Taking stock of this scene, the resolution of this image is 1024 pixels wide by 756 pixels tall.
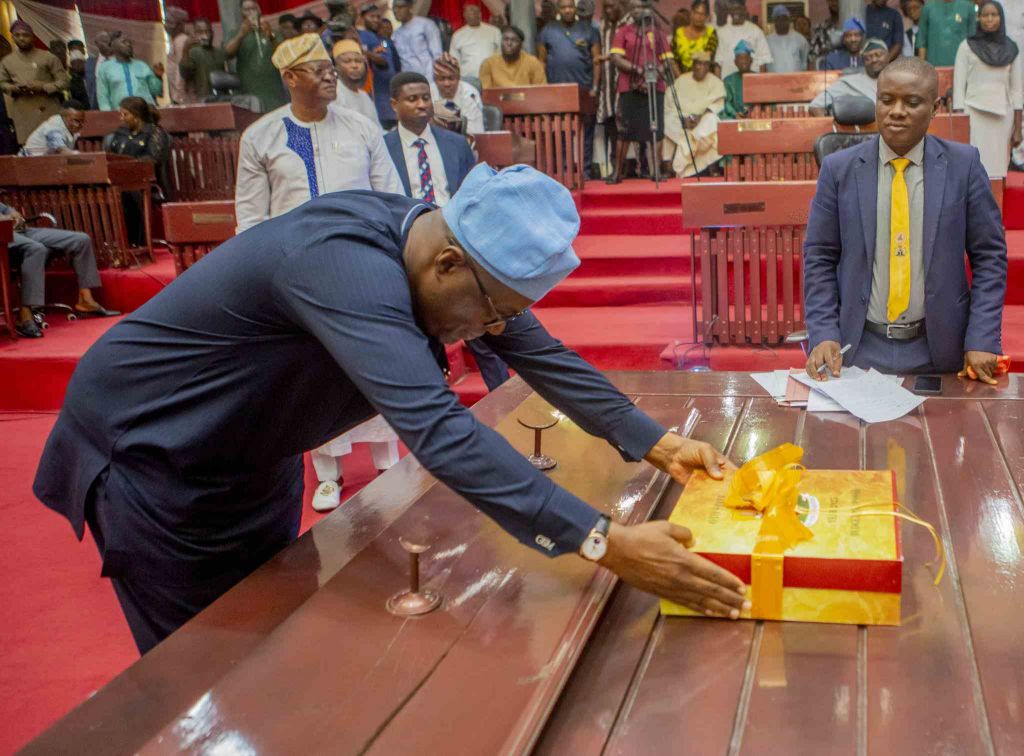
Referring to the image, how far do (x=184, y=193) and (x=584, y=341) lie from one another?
152 inches

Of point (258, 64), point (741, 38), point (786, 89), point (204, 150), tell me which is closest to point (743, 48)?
point (741, 38)

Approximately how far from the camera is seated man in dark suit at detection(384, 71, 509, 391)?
4.17 metres

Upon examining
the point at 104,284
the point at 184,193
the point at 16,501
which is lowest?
the point at 16,501

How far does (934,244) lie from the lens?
2.50 metres

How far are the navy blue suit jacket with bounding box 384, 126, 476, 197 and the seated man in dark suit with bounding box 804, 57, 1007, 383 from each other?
2.03 m

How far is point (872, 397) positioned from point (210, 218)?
3.21m

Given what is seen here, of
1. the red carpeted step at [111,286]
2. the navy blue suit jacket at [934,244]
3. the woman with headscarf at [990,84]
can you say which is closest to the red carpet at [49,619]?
the navy blue suit jacket at [934,244]

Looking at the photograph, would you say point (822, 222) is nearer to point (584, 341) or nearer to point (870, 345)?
point (870, 345)

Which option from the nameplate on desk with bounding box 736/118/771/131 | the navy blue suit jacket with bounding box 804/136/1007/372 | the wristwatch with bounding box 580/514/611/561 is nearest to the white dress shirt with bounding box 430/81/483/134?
the nameplate on desk with bounding box 736/118/771/131

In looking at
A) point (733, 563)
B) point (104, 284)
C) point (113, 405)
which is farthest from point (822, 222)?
point (104, 284)

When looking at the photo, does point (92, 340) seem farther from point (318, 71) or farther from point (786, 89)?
point (786, 89)

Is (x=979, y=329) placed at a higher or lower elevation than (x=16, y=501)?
higher

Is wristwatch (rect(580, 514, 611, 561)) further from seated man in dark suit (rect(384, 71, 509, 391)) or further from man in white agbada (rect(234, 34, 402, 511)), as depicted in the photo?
seated man in dark suit (rect(384, 71, 509, 391))

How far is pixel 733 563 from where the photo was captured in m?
1.13
